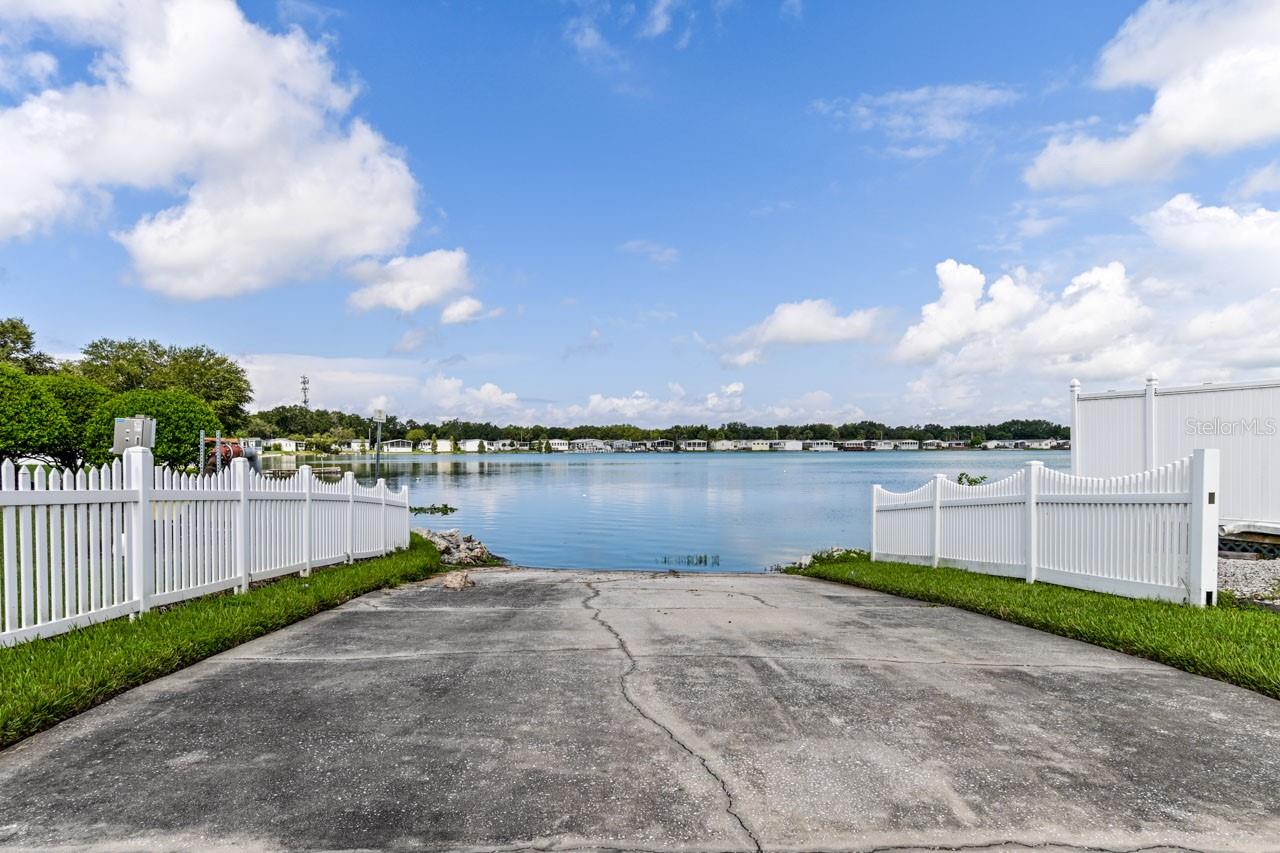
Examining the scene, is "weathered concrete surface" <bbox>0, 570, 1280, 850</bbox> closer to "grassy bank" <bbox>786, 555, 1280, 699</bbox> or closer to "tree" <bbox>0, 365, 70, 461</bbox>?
"grassy bank" <bbox>786, 555, 1280, 699</bbox>

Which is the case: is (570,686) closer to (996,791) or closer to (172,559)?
(996,791)

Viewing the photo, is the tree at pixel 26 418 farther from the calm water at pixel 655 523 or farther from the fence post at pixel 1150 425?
the fence post at pixel 1150 425

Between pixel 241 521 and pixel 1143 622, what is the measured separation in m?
9.43

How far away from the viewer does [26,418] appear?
29.1 metres

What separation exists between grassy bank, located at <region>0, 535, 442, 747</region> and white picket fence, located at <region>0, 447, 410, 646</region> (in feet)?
0.74

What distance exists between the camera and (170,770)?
12.5 feet

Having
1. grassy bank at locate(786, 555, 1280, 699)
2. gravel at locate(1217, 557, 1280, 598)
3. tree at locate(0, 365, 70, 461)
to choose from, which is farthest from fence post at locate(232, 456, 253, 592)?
tree at locate(0, 365, 70, 461)

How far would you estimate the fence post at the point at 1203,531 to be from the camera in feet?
24.5

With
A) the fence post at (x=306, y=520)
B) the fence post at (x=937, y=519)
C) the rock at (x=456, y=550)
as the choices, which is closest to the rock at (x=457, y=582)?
the fence post at (x=306, y=520)

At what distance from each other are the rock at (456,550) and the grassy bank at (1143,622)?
984 centimetres

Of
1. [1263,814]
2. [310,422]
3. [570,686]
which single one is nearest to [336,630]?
[570,686]

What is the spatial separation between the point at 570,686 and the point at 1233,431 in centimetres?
1316

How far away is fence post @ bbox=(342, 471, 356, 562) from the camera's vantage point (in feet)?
39.7

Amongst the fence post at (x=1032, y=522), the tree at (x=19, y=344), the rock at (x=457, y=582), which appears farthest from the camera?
the tree at (x=19, y=344)
